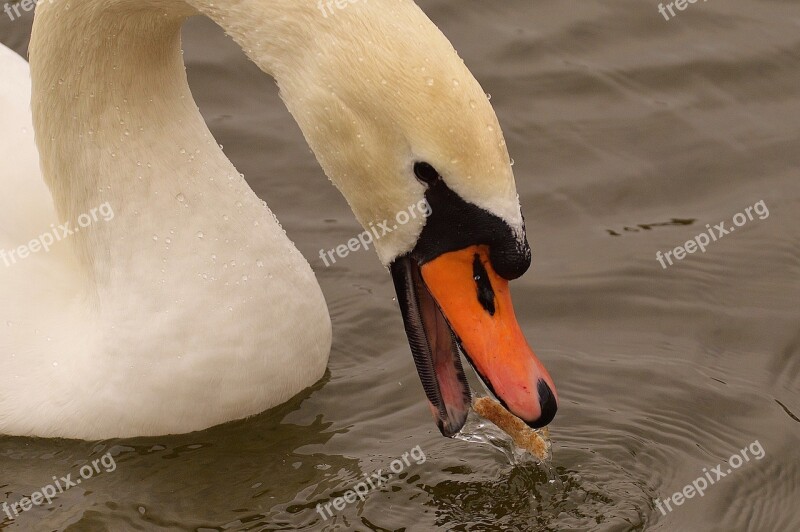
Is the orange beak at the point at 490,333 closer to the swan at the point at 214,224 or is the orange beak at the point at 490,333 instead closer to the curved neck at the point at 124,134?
the swan at the point at 214,224

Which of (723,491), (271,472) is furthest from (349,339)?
(723,491)

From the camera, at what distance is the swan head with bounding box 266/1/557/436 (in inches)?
148

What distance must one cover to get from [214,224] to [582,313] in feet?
6.10

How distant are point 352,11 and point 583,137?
140 inches

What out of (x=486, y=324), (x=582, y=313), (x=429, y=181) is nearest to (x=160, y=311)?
(x=486, y=324)

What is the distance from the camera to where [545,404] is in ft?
14.0

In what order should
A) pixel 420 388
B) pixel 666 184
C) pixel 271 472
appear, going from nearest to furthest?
pixel 271 472, pixel 420 388, pixel 666 184

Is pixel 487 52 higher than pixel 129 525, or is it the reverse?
pixel 487 52

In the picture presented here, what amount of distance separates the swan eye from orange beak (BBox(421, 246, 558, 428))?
0.32 m

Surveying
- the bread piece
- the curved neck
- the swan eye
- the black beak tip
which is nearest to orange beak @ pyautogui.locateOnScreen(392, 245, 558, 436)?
the black beak tip

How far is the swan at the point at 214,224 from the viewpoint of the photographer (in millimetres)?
3867

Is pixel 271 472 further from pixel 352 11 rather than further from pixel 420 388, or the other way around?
pixel 352 11

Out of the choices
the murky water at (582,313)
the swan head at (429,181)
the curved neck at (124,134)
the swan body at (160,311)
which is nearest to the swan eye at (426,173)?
the swan head at (429,181)

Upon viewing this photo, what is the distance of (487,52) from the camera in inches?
305
